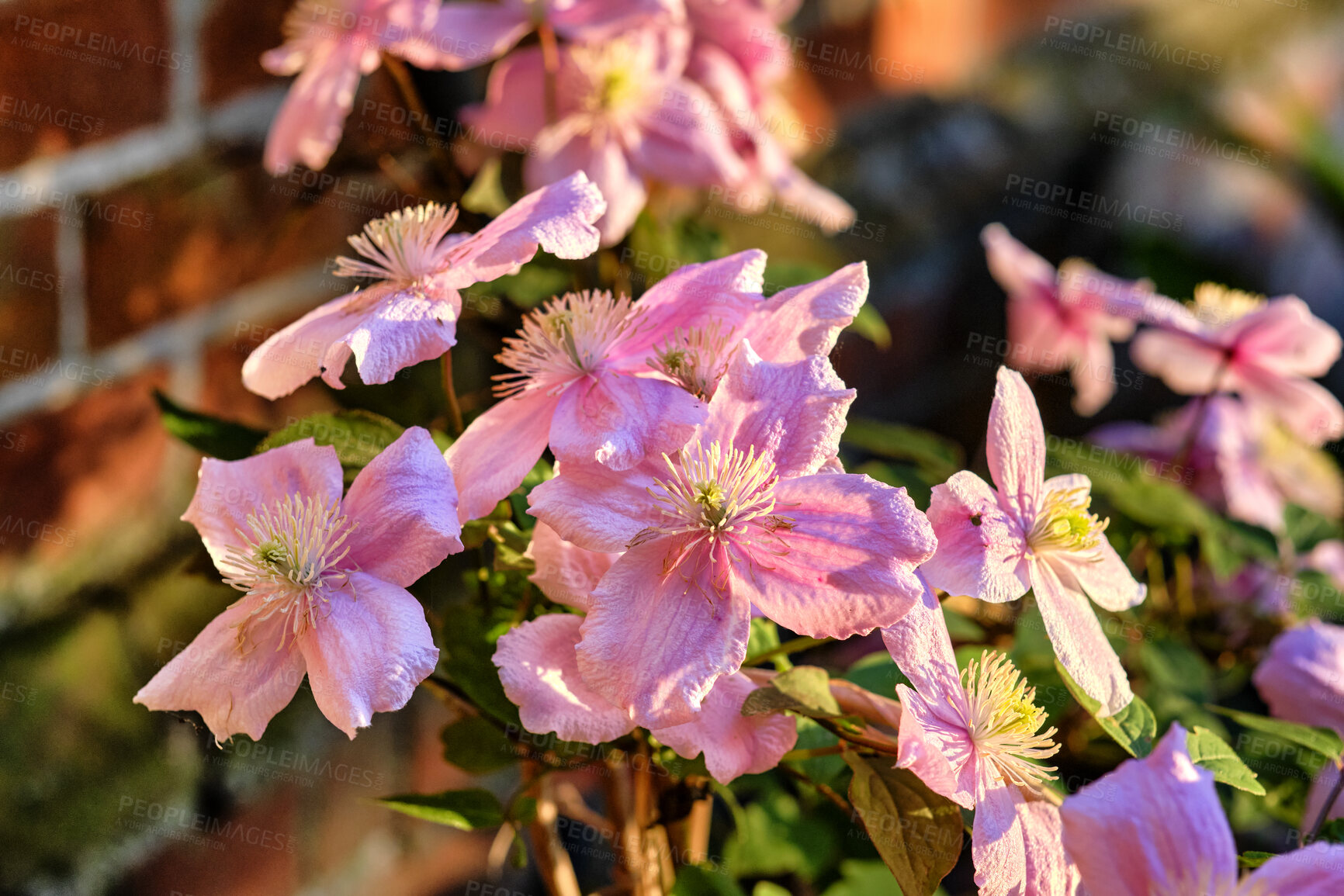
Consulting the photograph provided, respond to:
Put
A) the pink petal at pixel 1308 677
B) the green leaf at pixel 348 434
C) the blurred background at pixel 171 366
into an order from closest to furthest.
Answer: the green leaf at pixel 348 434
the pink petal at pixel 1308 677
the blurred background at pixel 171 366

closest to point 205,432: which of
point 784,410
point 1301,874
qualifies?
point 784,410

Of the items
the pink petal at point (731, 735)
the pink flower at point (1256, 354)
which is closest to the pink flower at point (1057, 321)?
the pink flower at point (1256, 354)

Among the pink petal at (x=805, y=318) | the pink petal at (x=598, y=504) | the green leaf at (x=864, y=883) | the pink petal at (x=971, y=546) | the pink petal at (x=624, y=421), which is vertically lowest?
the green leaf at (x=864, y=883)

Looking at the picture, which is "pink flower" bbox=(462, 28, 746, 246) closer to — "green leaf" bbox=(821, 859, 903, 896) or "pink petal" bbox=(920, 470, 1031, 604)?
"pink petal" bbox=(920, 470, 1031, 604)

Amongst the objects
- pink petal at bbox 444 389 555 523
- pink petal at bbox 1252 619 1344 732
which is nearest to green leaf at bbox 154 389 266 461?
pink petal at bbox 444 389 555 523

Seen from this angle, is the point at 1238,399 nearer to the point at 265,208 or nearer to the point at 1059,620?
the point at 1059,620

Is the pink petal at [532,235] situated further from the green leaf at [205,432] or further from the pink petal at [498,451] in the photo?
the green leaf at [205,432]

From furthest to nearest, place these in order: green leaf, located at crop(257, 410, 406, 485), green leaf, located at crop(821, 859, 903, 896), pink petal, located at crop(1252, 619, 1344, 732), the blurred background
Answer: green leaf, located at crop(821, 859, 903, 896), the blurred background, pink petal, located at crop(1252, 619, 1344, 732), green leaf, located at crop(257, 410, 406, 485)
